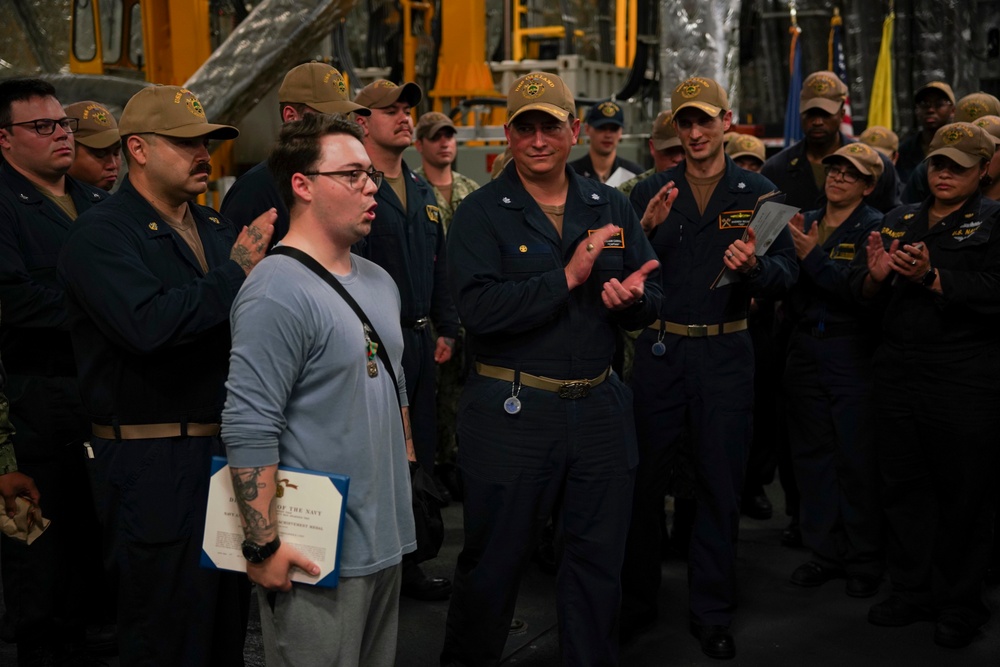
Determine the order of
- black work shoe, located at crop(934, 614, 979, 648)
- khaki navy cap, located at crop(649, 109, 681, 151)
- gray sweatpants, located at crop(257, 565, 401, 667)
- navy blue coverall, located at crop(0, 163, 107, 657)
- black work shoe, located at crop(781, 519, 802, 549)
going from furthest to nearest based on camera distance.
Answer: khaki navy cap, located at crop(649, 109, 681, 151)
black work shoe, located at crop(781, 519, 802, 549)
black work shoe, located at crop(934, 614, 979, 648)
navy blue coverall, located at crop(0, 163, 107, 657)
gray sweatpants, located at crop(257, 565, 401, 667)

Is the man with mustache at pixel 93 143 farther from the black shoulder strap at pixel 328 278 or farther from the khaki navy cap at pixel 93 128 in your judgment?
the black shoulder strap at pixel 328 278

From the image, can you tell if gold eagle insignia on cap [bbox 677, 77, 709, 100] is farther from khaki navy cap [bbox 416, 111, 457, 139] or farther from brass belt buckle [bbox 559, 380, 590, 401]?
khaki navy cap [bbox 416, 111, 457, 139]

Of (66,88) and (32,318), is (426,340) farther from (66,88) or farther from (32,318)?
(66,88)

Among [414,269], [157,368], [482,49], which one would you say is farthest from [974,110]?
[482,49]

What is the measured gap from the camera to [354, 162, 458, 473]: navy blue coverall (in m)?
Result: 4.12

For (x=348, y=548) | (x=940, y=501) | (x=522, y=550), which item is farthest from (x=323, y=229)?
(x=940, y=501)

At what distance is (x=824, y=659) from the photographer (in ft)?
12.4

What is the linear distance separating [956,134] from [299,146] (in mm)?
2660

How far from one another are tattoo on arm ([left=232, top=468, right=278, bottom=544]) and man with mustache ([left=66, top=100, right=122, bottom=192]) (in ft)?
7.87

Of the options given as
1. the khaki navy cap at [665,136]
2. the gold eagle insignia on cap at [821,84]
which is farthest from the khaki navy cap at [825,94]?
the khaki navy cap at [665,136]

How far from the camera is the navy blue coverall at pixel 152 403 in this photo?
2.60 m

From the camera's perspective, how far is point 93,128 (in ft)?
13.6

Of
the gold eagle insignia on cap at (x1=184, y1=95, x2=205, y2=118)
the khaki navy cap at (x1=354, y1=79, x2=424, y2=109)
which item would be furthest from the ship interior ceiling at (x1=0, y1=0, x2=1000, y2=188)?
the gold eagle insignia on cap at (x1=184, y1=95, x2=205, y2=118)

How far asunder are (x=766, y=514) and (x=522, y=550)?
260 cm
